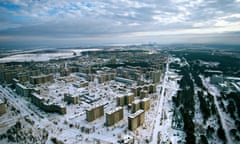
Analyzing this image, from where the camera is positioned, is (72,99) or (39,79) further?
(39,79)

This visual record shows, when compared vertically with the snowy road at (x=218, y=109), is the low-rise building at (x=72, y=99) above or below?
above

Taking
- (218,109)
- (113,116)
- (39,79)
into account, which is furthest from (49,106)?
(218,109)

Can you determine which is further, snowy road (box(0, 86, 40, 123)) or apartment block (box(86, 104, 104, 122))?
snowy road (box(0, 86, 40, 123))

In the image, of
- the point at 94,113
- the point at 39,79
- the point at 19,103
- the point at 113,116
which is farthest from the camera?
the point at 39,79

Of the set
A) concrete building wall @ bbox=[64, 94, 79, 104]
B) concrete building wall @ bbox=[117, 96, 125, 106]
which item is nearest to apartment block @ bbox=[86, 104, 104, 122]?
concrete building wall @ bbox=[117, 96, 125, 106]

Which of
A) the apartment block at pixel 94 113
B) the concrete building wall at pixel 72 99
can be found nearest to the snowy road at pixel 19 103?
the concrete building wall at pixel 72 99

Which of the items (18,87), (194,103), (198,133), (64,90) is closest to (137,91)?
(194,103)

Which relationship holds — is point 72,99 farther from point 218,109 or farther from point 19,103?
point 218,109

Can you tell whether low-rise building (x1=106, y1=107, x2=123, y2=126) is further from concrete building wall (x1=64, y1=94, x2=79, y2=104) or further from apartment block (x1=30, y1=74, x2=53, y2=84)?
apartment block (x1=30, y1=74, x2=53, y2=84)

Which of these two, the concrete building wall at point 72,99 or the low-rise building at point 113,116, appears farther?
the concrete building wall at point 72,99

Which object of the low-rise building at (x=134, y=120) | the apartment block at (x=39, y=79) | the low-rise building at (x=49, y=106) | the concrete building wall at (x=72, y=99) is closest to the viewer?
the low-rise building at (x=134, y=120)

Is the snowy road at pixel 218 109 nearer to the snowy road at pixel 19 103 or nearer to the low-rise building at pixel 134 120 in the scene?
the low-rise building at pixel 134 120
